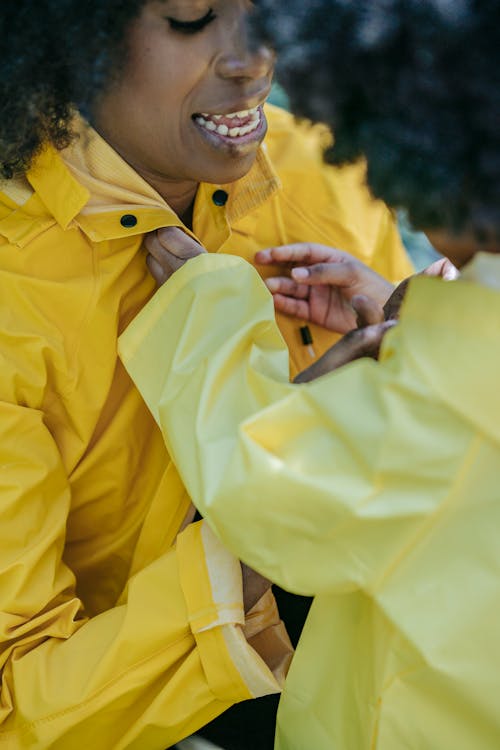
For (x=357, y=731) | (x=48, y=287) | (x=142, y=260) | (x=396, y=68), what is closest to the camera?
(x=396, y=68)

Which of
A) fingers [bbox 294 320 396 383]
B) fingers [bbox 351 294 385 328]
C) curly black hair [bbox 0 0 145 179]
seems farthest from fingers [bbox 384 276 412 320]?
curly black hair [bbox 0 0 145 179]

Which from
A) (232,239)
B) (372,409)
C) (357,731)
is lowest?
(357,731)

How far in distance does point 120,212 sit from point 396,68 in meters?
0.61

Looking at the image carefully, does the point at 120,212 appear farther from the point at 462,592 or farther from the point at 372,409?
the point at 462,592

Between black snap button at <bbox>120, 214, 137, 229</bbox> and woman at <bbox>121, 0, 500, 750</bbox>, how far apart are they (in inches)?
15.4

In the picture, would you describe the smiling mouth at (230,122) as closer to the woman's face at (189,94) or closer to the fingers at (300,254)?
the woman's face at (189,94)

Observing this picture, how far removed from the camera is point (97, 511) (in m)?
1.60

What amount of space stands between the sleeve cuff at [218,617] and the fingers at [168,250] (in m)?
0.40

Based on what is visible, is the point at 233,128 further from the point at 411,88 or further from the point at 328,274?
the point at 411,88

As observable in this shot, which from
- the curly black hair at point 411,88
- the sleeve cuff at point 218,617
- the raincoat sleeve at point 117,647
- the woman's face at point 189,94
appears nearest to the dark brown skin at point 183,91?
the woman's face at point 189,94

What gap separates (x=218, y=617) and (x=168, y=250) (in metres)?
0.55

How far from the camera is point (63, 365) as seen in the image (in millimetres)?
1457

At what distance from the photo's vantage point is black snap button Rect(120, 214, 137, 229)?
1.49 meters

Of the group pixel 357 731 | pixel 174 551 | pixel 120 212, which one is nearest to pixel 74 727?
pixel 174 551
